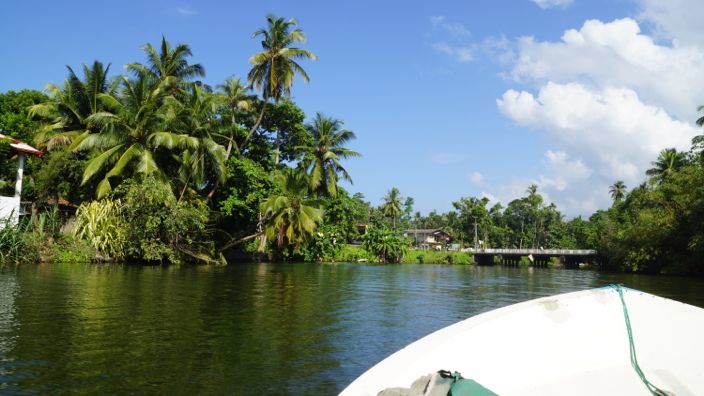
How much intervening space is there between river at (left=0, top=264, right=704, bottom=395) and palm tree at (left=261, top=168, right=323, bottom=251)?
16.1m

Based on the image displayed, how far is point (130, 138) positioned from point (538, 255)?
211 ft

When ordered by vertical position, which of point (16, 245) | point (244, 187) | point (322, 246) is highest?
point (244, 187)

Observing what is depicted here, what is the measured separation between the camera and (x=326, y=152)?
1688 inches

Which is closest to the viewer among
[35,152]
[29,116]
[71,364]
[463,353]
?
[463,353]

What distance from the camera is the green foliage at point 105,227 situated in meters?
25.8

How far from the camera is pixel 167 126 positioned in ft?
93.8

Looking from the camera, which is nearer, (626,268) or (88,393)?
(88,393)

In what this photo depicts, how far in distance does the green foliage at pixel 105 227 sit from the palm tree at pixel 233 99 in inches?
410

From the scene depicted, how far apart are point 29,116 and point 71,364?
97.5ft

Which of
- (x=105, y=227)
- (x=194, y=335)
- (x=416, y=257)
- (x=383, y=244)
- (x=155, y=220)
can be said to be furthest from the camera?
(x=416, y=257)

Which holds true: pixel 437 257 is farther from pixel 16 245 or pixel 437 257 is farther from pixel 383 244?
pixel 16 245

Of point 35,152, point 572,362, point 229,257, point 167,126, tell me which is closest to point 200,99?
point 167,126

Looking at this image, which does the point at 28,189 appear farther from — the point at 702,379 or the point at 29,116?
the point at 702,379

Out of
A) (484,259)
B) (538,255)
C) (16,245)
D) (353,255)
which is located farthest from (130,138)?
(538,255)
